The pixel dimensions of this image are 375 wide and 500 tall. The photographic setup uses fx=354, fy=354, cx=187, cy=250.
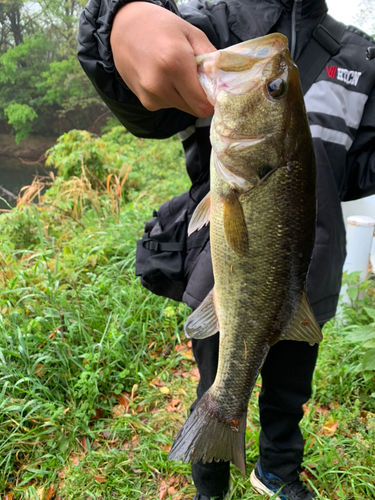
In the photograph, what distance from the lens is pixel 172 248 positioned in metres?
1.85

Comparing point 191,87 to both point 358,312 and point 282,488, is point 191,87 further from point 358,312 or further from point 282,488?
point 358,312

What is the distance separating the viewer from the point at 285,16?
1.71 meters

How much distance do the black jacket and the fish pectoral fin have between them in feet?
1.53

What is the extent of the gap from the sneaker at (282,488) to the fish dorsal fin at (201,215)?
169 cm

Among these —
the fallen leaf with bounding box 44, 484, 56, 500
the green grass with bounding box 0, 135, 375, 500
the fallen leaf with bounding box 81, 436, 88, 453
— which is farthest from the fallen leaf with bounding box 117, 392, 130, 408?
the fallen leaf with bounding box 44, 484, 56, 500

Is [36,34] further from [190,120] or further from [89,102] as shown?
[190,120]

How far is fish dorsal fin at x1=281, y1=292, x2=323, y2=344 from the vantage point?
4.25 feet

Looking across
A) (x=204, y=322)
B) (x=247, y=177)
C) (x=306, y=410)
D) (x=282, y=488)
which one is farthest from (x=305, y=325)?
(x=306, y=410)

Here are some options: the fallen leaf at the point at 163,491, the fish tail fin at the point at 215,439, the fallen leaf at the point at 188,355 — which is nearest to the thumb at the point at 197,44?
the fish tail fin at the point at 215,439

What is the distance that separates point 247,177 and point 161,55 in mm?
439

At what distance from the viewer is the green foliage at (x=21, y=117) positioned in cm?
2378

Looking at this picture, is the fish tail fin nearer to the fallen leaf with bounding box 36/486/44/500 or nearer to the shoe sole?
the shoe sole

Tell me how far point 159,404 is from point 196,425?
1642mm

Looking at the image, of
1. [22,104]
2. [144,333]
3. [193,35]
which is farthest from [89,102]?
[193,35]
